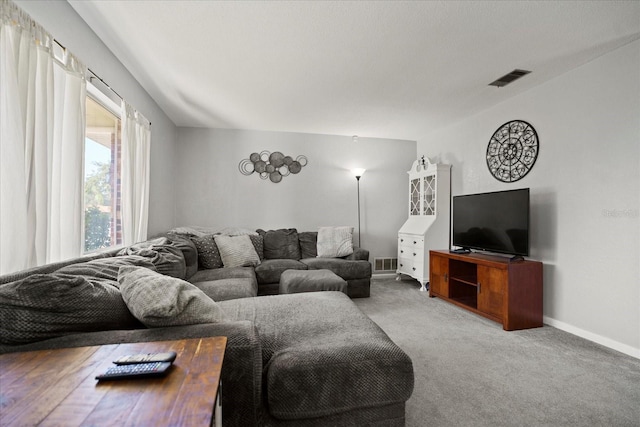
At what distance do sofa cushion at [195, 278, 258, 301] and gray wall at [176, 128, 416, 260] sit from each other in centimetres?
204

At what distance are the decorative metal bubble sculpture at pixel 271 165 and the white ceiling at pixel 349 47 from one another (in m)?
1.14

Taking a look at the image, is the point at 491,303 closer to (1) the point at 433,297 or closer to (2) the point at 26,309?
(1) the point at 433,297

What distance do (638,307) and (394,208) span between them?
328 cm

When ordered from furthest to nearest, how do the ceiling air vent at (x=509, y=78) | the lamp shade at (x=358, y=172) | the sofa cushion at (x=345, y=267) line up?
1. the lamp shade at (x=358, y=172)
2. the sofa cushion at (x=345, y=267)
3. the ceiling air vent at (x=509, y=78)

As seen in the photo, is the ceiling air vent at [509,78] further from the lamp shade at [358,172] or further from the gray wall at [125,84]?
the gray wall at [125,84]

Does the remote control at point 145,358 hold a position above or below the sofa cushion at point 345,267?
above

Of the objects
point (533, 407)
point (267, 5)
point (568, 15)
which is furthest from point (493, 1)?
point (533, 407)

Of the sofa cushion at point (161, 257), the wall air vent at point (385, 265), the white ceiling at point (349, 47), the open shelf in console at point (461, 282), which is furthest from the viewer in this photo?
the wall air vent at point (385, 265)

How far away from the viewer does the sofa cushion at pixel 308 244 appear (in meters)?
4.39

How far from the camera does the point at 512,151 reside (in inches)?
131

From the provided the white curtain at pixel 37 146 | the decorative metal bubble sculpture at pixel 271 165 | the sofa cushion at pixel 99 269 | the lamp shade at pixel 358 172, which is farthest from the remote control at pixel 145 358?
the lamp shade at pixel 358 172

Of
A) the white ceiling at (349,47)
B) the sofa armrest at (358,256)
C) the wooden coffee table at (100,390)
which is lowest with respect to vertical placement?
the sofa armrest at (358,256)

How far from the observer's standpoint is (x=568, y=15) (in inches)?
76.9

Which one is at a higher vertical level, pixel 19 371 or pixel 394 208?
pixel 394 208
